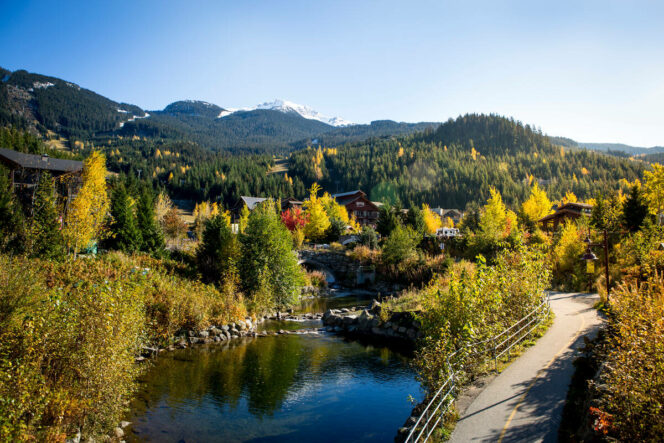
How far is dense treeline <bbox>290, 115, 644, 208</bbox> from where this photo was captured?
134 meters

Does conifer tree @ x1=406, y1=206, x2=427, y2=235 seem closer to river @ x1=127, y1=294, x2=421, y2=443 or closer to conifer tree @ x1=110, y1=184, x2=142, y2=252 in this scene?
conifer tree @ x1=110, y1=184, x2=142, y2=252

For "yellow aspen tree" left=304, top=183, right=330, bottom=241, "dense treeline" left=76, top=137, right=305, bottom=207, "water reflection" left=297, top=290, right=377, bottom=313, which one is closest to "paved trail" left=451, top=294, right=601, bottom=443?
"water reflection" left=297, top=290, right=377, bottom=313

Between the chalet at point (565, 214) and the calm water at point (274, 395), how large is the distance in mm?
50572

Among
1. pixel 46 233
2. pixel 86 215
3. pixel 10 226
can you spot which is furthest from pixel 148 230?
pixel 10 226

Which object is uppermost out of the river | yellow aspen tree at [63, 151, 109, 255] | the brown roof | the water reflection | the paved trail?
the brown roof

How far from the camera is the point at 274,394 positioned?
14.9 metres

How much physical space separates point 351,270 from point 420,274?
32.4ft

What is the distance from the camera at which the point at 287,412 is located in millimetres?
13406

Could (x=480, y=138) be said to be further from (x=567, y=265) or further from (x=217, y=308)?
(x=217, y=308)

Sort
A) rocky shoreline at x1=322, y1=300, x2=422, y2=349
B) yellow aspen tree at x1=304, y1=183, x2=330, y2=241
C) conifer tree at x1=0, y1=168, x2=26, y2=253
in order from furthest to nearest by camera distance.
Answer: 1. yellow aspen tree at x1=304, y1=183, x2=330, y2=241
2. conifer tree at x1=0, y1=168, x2=26, y2=253
3. rocky shoreline at x1=322, y1=300, x2=422, y2=349

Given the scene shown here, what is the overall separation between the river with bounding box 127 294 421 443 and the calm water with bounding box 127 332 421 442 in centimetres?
3

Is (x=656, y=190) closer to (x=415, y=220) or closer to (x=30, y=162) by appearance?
(x=415, y=220)

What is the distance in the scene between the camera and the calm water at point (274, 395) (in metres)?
11.9

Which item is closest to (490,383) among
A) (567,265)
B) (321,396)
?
Answer: (321,396)
